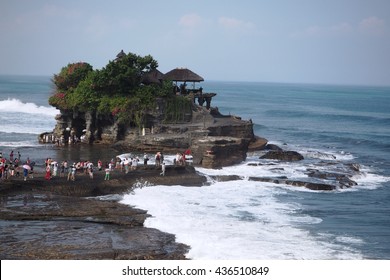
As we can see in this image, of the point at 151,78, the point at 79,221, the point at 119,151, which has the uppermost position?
the point at 151,78

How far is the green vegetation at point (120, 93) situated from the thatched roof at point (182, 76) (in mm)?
1494

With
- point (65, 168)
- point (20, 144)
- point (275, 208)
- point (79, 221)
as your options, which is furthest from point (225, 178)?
point (20, 144)

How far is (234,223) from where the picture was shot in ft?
76.8

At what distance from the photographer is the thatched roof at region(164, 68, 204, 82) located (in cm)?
4598

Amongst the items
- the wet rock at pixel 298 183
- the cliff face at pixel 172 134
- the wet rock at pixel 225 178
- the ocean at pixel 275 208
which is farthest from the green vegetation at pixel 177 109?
the wet rock at pixel 298 183

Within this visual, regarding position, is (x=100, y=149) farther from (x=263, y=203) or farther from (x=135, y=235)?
(x=135, y=235)

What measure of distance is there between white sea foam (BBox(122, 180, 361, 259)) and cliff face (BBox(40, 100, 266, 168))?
5.73 metres

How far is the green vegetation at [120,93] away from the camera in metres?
42.5

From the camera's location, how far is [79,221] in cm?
2253

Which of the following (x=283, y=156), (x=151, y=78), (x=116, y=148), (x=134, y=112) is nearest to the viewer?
(x=116, y=148)

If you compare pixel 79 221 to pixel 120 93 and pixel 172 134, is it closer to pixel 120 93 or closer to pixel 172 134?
pixel 172 134

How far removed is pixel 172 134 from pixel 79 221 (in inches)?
752

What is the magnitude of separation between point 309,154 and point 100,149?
1645cm

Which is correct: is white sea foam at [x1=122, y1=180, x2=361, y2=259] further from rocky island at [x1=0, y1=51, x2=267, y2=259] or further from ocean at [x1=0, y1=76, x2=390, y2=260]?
rocky island at [x1=0, y1=51, x2=267, y2=259]
